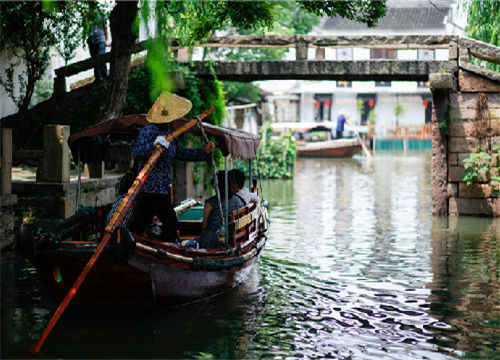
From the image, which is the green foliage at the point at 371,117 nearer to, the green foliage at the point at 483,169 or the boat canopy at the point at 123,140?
the green foliage at the point at 483,169

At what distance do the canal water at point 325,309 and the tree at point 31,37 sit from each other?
18.7 ft

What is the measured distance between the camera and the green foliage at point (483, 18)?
63.8 feet

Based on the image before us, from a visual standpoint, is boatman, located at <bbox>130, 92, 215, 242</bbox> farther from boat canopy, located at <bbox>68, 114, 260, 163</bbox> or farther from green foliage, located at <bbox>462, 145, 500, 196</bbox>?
green foliage, located at <bbox>462, 145, 500, 196</bbox>

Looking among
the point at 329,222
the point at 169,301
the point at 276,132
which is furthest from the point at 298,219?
the point at 276,132

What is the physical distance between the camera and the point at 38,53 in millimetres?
17344

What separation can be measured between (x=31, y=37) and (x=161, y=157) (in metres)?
8.76

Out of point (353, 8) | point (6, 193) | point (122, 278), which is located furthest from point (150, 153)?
point (353, 8)

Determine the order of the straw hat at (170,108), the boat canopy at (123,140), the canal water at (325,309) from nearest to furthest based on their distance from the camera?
the canal water at (325,309)
the straw hat at (170,108)
the boat canopy at (123,140)

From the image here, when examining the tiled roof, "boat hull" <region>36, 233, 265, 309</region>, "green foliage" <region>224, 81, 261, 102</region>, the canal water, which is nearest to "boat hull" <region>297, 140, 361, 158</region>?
"green foliage" <region>224, 81, 261, 102</region>

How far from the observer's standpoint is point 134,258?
8055 millimetres

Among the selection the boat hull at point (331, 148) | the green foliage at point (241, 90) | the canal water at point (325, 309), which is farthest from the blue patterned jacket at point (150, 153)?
the boat hull at point (331, 148)

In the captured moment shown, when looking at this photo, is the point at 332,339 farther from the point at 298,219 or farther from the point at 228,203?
the point at 298,219

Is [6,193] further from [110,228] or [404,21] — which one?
[404,21]

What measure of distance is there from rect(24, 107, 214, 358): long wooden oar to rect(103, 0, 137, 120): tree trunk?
5.94m
